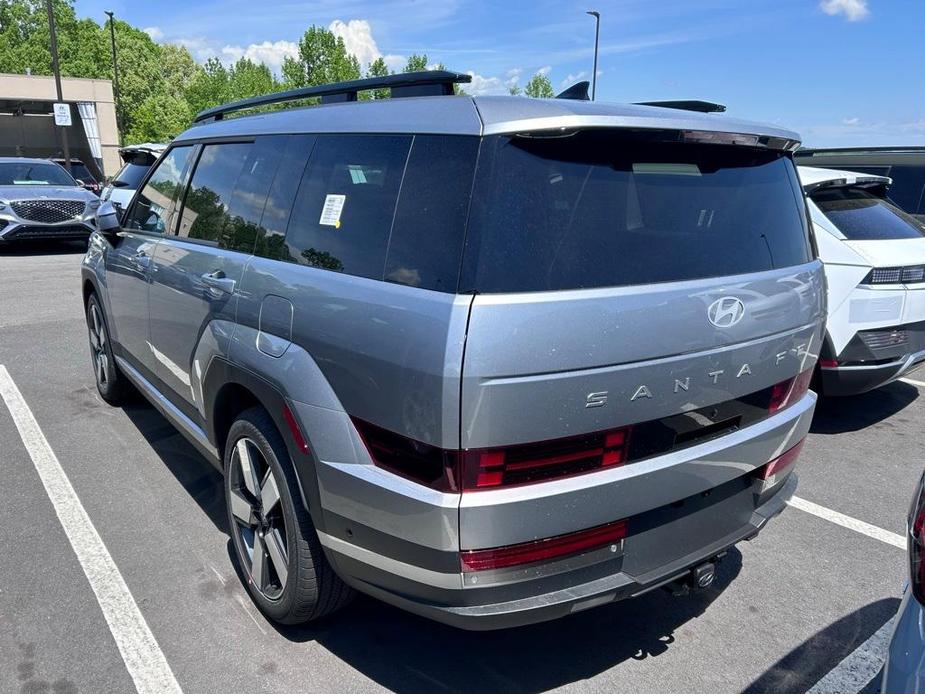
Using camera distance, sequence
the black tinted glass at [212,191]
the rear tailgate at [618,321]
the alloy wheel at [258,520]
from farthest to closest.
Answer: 1. the black tinted glass at [212,191]
2. the alloy wheel at [258,520]
3. the rear tailgate at [618,321]

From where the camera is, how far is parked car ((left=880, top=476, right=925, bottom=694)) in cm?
141

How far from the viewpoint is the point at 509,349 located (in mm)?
1781

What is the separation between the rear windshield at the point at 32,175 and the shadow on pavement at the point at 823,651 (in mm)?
15275

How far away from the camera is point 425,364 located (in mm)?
1820

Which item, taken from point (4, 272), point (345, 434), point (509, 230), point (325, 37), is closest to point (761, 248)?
point (509, 230)

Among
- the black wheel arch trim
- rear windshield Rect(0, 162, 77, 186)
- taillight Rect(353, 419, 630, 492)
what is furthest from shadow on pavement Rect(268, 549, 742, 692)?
rear windshield Rect(0, 162, 77, 186)

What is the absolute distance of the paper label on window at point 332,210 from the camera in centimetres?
236

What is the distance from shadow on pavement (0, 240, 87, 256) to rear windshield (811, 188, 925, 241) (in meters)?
13.8

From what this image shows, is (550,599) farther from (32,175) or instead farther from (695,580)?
(32,175)

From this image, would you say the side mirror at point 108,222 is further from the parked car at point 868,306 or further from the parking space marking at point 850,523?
the parked car at point 868,306

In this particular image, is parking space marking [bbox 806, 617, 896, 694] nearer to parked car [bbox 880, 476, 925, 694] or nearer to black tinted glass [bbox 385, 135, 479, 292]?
parked car [bbox 880, 476, 925, 694]

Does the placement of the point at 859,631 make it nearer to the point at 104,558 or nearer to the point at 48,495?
the point at 104,558

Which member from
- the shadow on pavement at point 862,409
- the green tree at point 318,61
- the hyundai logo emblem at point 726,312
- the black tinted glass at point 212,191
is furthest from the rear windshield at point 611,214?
the green tree at point 318,61

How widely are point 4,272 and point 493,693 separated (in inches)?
477
